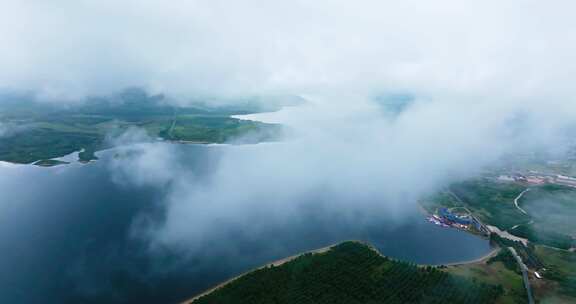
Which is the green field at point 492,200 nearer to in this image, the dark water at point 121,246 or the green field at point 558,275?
the green field at point 558,275

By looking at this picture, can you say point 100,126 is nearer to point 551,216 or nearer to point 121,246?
point 121,246

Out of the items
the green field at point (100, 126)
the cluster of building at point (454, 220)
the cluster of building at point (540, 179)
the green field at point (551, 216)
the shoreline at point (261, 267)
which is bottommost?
the shoreline at point (261, 267)

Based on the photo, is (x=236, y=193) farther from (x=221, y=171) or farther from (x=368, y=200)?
→ (x=368, y=200)

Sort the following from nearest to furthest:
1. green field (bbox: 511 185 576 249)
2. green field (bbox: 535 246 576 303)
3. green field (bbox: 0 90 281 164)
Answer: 1. green field (bbox: 535 246 576 303)
2. green field (bbox: 511 185 576 249)
3. green field (bbox: 0 90 281 164)

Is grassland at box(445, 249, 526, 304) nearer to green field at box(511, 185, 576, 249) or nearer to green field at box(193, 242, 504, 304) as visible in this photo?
green field at box(193, 242, 504, 304)

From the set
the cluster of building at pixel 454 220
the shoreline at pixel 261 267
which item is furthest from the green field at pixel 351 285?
the cluster of building at pixel 454 220

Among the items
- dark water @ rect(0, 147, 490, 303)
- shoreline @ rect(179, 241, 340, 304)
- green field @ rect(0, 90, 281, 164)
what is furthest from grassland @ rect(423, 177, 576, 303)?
green field @ rect(0, 90, 281, 164)
